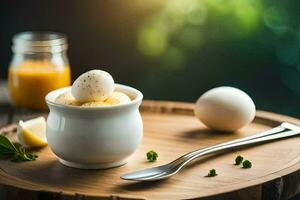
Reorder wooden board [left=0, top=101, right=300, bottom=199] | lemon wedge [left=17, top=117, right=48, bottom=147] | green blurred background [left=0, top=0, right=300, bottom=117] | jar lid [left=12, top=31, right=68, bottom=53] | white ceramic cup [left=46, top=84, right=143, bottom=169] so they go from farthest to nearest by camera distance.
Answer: green blurred background [left=0, top=0, right=300, bottom=117], jar lid [left=12, top=31, right=68, bottom=53], lemon wedge [left=17, top=117, right=48, bottom=147], white ceramic cup [left=46, top=84, right=143, bottom=169], wooden board [left=0, top=101, right=300, bottom=199]

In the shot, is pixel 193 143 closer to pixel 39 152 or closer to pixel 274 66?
pixel 39 152

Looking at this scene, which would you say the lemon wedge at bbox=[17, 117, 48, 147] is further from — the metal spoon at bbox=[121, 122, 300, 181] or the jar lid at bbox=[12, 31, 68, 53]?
the jar lid at bbox=[12, 31, 68, 53]

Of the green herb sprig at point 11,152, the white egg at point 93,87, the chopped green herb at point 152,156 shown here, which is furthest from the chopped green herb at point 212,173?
the green herb sprig at point 11,152

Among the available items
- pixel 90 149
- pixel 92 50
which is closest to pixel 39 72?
pixel 92 50

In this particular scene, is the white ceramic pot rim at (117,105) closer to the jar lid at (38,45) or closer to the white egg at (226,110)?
the white egg at (226,110)

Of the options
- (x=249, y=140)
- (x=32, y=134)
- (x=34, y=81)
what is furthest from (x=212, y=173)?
(x=34, y=81)

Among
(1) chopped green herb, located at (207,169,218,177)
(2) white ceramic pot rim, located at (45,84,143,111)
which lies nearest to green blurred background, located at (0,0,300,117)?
(2) white ceramic pot rim, located at (45,84,143,111)

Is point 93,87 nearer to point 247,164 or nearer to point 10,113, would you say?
point 247,164
